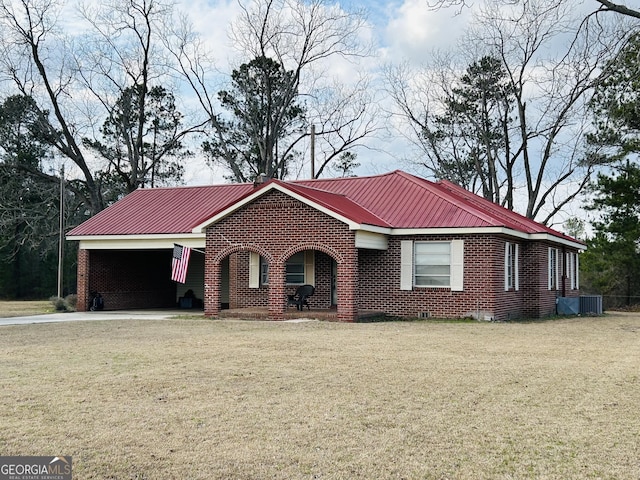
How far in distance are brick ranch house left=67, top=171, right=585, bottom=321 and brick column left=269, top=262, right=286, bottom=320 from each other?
3 cm

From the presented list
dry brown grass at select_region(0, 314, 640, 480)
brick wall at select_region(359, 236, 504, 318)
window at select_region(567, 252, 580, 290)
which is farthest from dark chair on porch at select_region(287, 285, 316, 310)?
window at select_region(567, 252, 580, 290)

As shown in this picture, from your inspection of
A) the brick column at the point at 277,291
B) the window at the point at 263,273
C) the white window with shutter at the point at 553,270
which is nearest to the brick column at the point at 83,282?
the window at the point at 263,273

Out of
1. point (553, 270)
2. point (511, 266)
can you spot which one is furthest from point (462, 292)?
point (553, 270)

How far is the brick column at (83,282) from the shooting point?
26219 millimetres

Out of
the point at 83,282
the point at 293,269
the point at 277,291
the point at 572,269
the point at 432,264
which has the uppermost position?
the point at 572,269

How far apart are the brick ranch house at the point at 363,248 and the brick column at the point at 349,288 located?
0.03 meters

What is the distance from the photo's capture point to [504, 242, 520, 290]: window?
22.1m

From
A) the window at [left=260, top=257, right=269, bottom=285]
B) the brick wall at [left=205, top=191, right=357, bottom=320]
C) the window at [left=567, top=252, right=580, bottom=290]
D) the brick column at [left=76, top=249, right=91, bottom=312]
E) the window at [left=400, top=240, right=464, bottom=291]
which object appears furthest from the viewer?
the window at [left=567, top=252, right=580, bottom=290]

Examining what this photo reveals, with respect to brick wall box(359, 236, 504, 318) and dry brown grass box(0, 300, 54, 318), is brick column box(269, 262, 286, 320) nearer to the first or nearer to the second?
brick wall box(359, 236, 504, 318)

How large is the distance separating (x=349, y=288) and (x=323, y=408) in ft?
39.4

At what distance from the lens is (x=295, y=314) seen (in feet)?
69.4

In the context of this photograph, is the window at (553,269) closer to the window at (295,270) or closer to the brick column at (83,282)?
the window at (295,270)

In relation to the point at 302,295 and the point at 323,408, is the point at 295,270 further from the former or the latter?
the point at 323,408

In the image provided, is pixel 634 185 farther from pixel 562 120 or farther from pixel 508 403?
pixel 508 403
